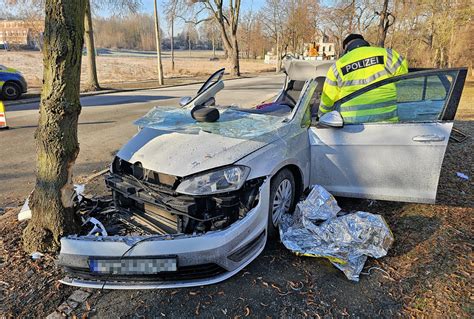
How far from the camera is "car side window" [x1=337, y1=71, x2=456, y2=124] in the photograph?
346cm

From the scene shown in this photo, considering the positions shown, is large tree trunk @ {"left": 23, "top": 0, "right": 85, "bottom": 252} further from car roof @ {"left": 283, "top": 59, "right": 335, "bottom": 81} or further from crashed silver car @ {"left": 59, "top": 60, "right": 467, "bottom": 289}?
car roof @ {"left": 283, "top": 59, "right": 335, "bottom": 81}

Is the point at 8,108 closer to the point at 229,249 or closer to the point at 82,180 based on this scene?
the point at 82,180

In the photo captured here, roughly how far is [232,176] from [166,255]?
758 mm

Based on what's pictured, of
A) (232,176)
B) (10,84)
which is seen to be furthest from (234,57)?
(232,176)

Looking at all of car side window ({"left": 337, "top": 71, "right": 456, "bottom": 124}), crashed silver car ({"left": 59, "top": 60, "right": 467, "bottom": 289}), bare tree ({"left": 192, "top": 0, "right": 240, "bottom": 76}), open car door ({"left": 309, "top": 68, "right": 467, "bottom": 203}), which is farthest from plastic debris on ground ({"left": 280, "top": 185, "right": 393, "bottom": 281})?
bare tree ({"left": 192, "top": 0, "right": 240, "bottom": 76})

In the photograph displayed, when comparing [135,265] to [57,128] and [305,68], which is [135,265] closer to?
[57,128]

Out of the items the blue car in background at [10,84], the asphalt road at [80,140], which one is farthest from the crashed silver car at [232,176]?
the blue car in background at [10,84]

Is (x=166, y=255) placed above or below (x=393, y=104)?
below

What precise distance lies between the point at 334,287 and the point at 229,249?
88 cm

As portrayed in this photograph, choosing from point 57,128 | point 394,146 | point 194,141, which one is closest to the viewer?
point 57,128

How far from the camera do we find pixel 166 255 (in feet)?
7.79

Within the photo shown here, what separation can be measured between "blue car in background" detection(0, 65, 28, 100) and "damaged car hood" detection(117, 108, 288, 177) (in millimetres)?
12876

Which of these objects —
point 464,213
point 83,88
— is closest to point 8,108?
point 83,88

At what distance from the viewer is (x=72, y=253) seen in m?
2.43
